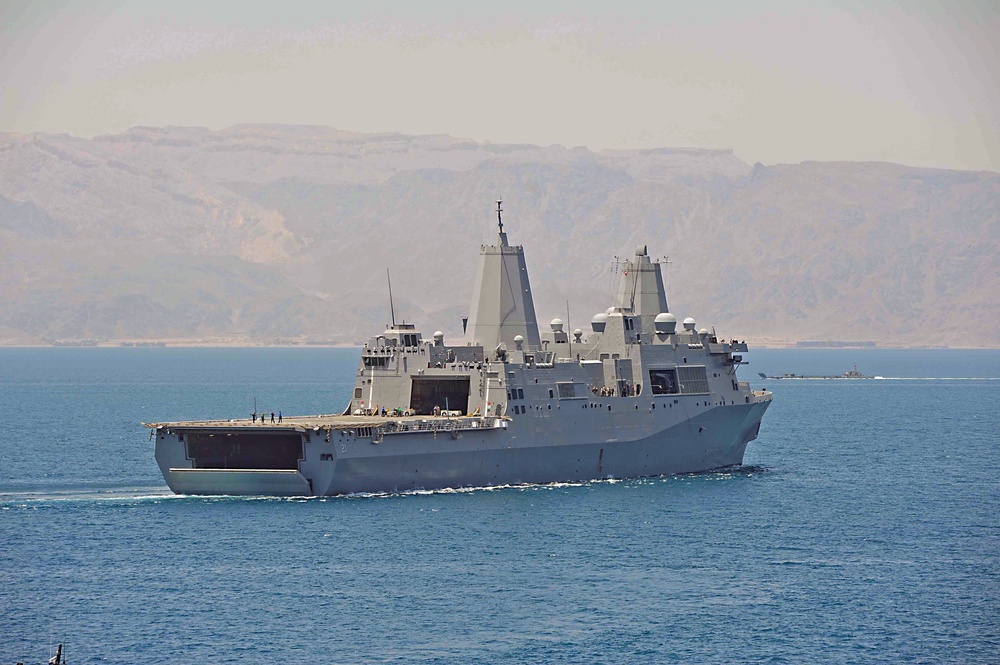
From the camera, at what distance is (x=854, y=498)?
59219mm

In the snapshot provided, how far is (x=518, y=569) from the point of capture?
4506cm

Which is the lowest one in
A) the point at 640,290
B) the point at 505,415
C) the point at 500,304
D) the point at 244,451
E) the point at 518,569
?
the point at 518,569

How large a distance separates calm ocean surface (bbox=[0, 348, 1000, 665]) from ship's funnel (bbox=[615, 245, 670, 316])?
849 centimetres

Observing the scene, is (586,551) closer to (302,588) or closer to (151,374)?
(302,588)

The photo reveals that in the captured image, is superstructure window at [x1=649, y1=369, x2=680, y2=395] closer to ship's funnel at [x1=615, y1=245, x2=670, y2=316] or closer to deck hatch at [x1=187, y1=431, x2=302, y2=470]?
ship's funnel at [x1=615, y1=245, x2=670, y2=316]

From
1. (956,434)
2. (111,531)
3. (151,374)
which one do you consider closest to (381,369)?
(111,531)

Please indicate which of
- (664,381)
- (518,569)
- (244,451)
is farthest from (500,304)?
(518,569)

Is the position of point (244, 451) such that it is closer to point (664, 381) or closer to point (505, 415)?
point (505, 415)

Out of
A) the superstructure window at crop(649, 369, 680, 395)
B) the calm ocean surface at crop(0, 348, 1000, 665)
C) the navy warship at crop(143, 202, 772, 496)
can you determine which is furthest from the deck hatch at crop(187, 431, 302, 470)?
the superstructure window at crop(649, 369, 680, 395)

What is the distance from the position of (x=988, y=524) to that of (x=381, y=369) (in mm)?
24156

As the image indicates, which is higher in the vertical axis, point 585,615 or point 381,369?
point 381,369

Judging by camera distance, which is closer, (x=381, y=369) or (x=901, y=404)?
(x=381, y=369)

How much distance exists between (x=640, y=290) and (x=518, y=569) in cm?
2776

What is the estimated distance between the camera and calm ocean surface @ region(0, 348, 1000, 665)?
3744cm
